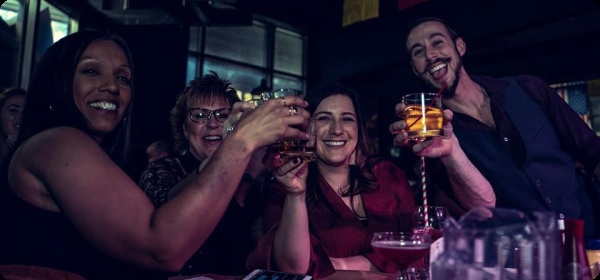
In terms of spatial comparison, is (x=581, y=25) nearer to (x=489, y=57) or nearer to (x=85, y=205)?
(x=489, y=57)

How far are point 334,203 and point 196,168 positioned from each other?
793 mm

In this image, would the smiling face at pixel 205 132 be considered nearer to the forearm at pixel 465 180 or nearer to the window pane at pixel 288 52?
the forearm at pixel 465 180

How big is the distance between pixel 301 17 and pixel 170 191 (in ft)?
26.9

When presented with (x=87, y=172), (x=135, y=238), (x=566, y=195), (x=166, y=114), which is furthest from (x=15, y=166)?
(x=166, y=114)

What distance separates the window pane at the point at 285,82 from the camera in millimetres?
Result: 9805

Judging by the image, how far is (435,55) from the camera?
8.34 ft

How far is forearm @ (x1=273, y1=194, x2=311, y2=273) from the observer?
1.86 metres

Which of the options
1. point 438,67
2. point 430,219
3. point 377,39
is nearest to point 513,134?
point 438,67

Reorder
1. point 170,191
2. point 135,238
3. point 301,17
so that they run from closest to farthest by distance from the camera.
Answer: point 135,238 < point 170,191 < point 301,17

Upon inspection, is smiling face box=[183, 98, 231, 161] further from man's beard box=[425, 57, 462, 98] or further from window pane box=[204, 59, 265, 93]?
window pane box=[204, 59, 265, 93]

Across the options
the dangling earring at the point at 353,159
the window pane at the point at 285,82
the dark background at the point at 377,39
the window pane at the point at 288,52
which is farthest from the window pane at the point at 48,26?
the window pane at the point at 288,52

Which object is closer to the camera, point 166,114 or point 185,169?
point 185,169

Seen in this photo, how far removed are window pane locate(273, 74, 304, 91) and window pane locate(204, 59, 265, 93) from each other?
363 mm

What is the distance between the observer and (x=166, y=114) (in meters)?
5.04
